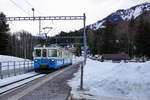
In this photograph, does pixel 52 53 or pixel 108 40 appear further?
pixel 108 40

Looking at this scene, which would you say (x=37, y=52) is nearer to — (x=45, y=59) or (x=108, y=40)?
(x=45, y=59)

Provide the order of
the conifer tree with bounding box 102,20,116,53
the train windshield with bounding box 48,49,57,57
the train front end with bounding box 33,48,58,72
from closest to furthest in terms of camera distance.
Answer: the train front end with bounding box 33,48,58,72
the train windshield with bounding box 48,49,57,57
the conifer tree with bounding box 102,20,116,53

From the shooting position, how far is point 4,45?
5381cm

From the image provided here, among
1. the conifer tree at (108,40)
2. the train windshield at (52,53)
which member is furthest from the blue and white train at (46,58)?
the conifer tree at (108,40)

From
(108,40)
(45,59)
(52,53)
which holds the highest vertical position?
(108,40)

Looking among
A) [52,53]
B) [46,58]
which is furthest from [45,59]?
[52,53]

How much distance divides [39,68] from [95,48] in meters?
74.2

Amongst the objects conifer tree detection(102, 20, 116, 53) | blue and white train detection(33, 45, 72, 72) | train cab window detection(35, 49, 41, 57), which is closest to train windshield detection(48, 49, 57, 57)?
blue and white train detection(33, 45, 72, 72)

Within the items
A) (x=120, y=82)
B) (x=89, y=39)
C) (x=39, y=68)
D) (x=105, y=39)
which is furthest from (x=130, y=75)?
(x=89, y=39)

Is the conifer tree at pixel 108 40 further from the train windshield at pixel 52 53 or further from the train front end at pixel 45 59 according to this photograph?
the train front end at pixel 45 59

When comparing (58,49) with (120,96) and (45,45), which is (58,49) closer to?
(45,45)

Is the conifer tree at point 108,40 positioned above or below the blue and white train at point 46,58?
above

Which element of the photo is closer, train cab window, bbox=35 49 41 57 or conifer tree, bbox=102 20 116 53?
train cab window, bbox=35 49 41 57

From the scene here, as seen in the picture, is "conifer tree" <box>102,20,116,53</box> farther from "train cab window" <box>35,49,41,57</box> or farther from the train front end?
"train cab window" <box>35,49,41,57</box>
